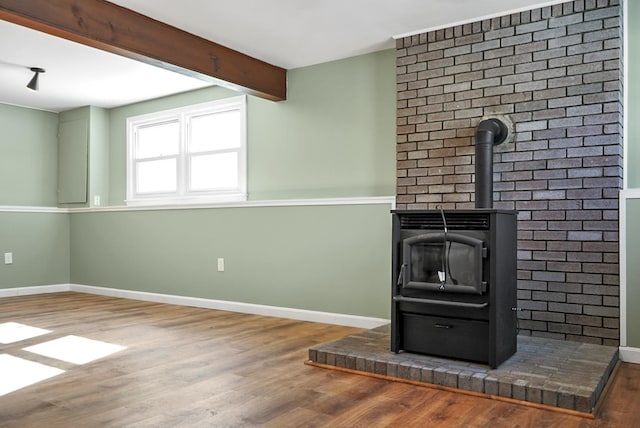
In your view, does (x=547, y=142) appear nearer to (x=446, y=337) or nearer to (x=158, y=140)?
(x=446, y=337)

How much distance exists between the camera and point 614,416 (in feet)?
6.68

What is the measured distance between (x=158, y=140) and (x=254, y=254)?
1.80 m

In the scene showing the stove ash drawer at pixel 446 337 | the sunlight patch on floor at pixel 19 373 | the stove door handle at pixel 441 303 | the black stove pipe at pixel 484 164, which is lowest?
the sunlight patch on floor at pixel 19 373

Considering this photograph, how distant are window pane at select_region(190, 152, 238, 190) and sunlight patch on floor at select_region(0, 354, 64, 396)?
2.30 metres

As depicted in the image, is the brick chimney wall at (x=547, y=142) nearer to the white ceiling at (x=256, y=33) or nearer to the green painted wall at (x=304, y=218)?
the white ceiling at (x=256, y=33)

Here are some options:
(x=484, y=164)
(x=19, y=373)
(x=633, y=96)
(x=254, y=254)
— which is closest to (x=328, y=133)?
(x=254, y=254)

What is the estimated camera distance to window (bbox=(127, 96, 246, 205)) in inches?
184

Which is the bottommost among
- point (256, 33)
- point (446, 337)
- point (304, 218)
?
point (446, 337)

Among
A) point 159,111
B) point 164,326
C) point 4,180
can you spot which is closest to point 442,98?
Answer: point 164,326

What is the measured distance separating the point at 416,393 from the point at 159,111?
13.1 feet

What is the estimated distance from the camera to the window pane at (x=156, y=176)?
17.0ft

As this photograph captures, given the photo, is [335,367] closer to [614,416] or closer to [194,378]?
[194,378]

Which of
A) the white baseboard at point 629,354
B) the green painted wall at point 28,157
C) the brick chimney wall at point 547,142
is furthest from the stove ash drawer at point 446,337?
the green painted wall at point 28,157

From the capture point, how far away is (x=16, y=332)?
11.6 ft
